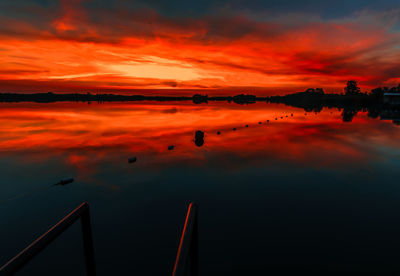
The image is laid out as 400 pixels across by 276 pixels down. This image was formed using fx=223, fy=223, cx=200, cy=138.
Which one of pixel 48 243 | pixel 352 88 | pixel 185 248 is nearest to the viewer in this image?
pixel 185 248

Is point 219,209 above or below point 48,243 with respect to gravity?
below

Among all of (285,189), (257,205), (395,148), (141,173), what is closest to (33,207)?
(141,173)

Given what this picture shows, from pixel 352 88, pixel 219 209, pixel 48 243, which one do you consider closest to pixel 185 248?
pixel 48 243

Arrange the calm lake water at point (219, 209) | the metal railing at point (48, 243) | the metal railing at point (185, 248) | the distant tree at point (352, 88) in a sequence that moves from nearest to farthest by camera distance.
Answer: the metal railing at point (185, 248), the metal railing at point (48, 243), the calm lake water at point (219, 209), the distant tree at point (352, 88)

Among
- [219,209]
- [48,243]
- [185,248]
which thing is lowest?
[219,209]

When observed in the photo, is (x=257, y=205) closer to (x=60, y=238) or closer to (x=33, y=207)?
(x=60, y=238)

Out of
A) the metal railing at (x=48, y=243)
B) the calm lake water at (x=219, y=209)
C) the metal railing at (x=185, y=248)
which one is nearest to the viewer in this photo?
the metal railing at (x=185, y=248)

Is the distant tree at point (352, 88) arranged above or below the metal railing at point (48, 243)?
above

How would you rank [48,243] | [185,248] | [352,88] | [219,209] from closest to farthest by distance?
Answer: 1. [185,248]
2. [48,243]
3. [219,209]
4. [352,88]

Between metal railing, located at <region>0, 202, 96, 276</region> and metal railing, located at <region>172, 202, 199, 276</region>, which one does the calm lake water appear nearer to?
metal railing, located at <region>0, 202, 96, 276</region>

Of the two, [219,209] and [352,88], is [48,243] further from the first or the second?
[352,88]

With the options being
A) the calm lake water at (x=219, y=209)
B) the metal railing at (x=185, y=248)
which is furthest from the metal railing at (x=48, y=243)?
the calm lake water at (x=219, y=209)

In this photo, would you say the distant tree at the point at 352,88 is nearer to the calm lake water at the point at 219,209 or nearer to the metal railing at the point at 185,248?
the calm lake water at the point at 219,209

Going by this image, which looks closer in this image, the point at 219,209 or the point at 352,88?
the point at 219,209
